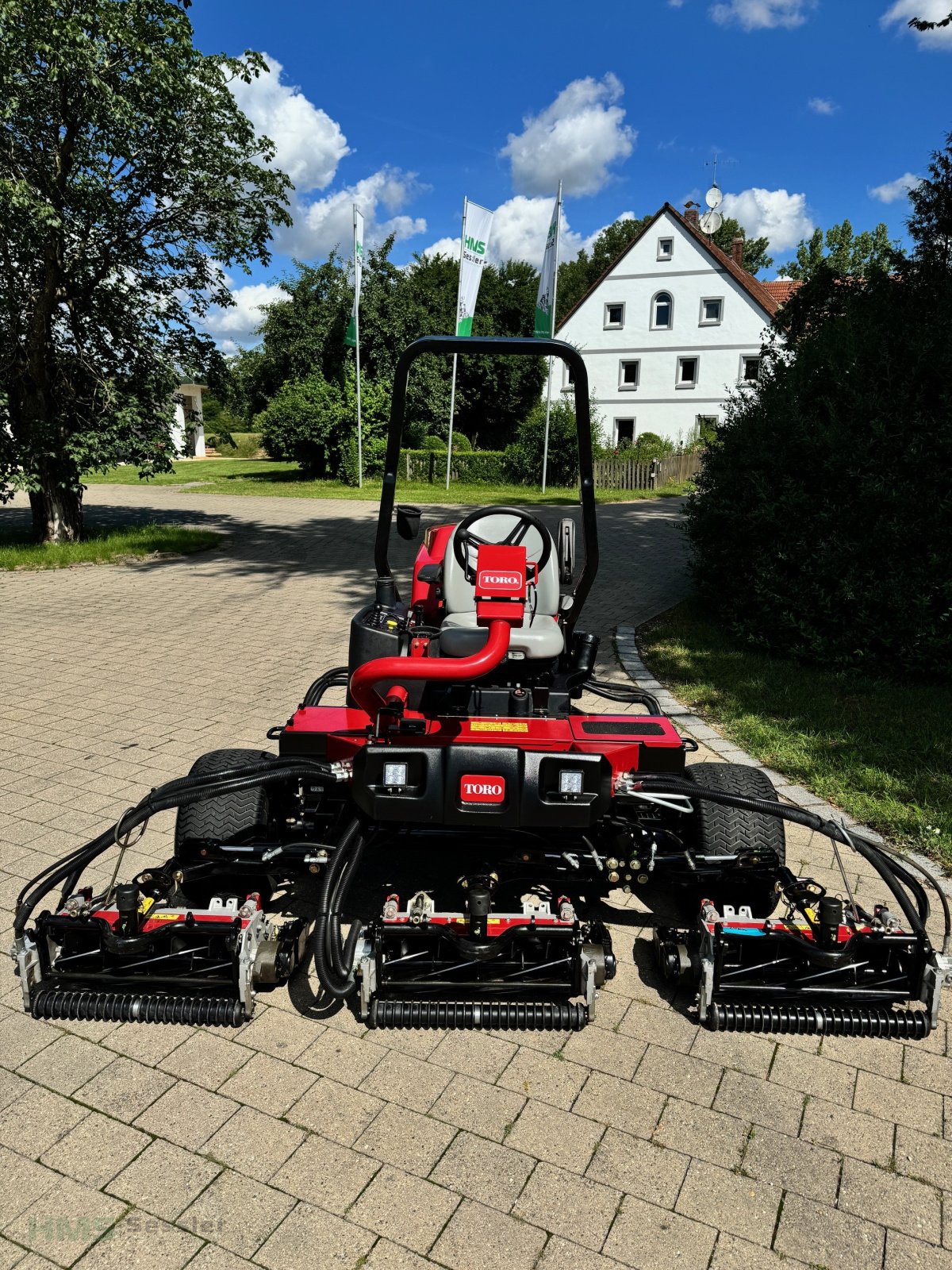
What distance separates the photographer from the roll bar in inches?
142

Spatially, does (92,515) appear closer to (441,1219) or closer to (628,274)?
(441,1219)

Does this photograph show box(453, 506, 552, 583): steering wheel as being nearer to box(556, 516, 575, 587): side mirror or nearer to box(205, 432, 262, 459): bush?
box(556, 516, 575, 587): side mirror

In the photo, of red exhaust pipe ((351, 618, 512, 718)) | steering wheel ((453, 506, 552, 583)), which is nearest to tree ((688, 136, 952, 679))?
steering wheel ((453, 506, 552, 583))

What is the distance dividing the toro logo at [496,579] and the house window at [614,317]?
3204cm

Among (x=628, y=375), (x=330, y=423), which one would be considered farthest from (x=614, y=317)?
(x=330, y=423)

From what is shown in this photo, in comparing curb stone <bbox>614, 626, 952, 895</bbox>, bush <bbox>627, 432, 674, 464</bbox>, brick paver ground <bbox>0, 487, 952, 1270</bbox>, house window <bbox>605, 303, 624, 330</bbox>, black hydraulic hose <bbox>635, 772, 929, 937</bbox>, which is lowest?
brick paver ground <bbox>0, 487, 952, 1270</bbox>

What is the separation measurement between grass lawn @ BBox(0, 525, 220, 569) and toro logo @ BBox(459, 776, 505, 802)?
11.0m

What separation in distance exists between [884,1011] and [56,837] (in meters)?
3.60

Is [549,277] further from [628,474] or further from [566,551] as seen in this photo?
[566,551]

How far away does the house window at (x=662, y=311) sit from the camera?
104 feet

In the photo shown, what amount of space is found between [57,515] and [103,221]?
4176 millimetres

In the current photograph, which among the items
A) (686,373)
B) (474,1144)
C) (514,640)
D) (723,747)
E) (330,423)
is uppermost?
(686,373)

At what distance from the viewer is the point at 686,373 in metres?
32.3

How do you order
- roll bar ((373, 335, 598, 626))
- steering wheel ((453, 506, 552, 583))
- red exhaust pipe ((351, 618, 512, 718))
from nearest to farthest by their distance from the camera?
red exhaust pipe ((351, 618, 512, 718)) < roll bar ((373, 335, 598, 626)) < steering wheel ((453, 506, 552, 583))
